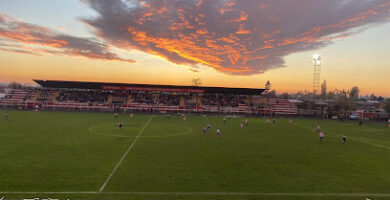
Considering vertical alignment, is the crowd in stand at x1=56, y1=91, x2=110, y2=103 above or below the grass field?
above

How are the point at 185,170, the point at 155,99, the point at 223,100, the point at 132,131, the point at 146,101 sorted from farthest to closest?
1. the point at 223,100
2. the point at 155,99
3. the point at 146,101
4. the point at 132,131
5. the point at 185,170

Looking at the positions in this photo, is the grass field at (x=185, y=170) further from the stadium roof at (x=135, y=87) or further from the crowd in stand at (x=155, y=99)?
the crowd in stand at (x=155, y=99)

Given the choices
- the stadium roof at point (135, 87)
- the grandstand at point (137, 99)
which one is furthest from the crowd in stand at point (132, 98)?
the stadium roof at point (135, 87)

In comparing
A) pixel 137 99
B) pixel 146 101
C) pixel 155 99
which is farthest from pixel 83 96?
pixel 155 99

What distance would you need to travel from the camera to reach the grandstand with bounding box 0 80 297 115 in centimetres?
7375

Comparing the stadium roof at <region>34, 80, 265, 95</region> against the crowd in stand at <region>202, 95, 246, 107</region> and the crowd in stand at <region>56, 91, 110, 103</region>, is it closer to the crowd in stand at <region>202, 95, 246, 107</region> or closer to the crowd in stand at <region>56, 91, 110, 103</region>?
the crowd in stand at <region>56, 91, 110, 103</region>

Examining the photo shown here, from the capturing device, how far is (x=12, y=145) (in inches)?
896

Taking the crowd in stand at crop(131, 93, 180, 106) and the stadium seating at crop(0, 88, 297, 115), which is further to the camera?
the crowd in stand at crop(131, 93, 180, 106)

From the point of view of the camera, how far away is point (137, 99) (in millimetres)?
82375

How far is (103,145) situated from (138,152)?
5167 mm

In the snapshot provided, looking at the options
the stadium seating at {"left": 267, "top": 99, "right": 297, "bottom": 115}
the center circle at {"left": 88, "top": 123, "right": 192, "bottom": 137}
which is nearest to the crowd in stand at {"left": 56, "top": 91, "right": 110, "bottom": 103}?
the center circle at {"left": 88, "top": 123, "right": 192, "bottom": 137}

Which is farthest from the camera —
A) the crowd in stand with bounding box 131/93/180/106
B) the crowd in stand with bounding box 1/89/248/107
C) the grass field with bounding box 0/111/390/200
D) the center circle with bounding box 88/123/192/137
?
the crowd in stand with bounding box 131/93/180/106

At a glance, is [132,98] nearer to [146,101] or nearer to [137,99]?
[137,99]

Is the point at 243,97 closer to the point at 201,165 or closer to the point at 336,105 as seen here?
the point at 336,105
